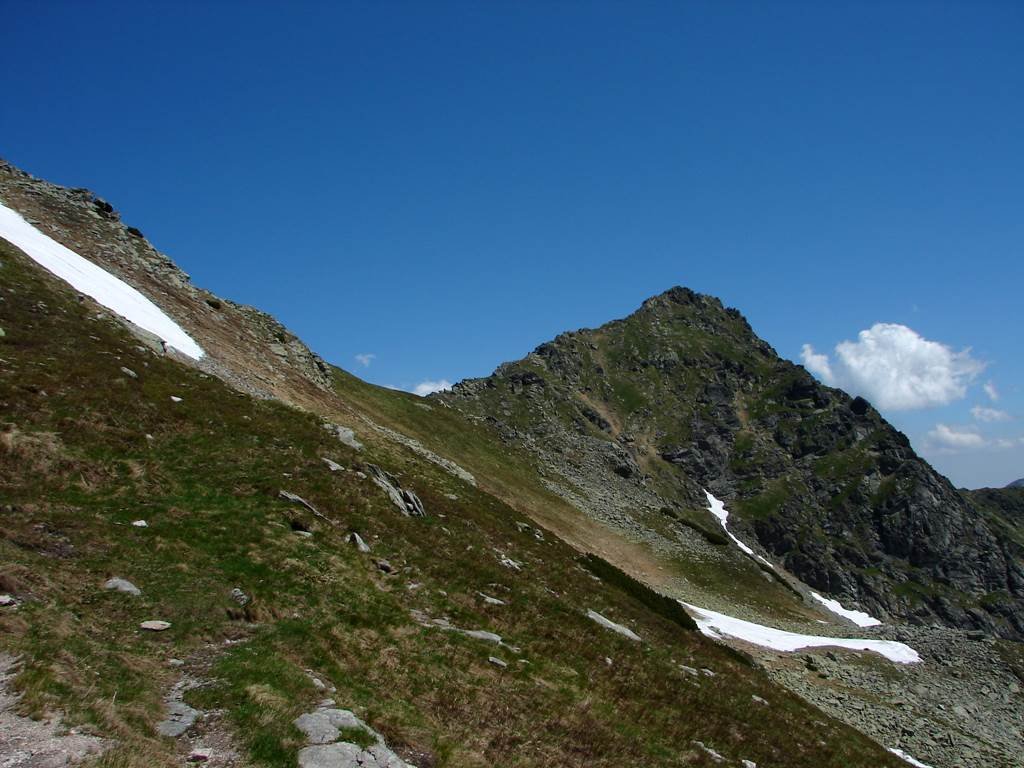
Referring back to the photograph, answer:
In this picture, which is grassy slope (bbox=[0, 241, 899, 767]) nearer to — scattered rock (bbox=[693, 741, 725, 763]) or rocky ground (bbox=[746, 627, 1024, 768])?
scattered rock (bbox=[693, 741, 725, 763])

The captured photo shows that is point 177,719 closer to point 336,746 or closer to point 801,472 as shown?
point 336,746

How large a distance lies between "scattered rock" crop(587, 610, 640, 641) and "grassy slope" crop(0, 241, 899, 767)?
0.88 metres

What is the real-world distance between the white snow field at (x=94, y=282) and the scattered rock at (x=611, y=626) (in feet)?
92.6

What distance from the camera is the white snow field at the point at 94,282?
1455 inches

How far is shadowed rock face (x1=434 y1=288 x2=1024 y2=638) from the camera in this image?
148 metres

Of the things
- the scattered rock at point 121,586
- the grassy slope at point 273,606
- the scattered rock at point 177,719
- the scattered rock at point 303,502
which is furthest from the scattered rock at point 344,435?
the scattered rock at point 177,719

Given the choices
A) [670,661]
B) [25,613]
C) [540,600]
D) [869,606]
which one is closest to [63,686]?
[25,613]

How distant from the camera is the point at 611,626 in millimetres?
24625

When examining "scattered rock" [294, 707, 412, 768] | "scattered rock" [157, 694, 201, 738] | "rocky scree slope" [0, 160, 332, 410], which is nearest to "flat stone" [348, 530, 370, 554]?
"scattered rock" [294, 707, 412, 768]

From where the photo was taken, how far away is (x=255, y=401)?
33.2 m

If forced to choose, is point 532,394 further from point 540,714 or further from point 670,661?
point 540,714

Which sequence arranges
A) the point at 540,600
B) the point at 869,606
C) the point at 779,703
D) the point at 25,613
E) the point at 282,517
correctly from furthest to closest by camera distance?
1. the point at 869,606
2. the point at 779,703
3. the point at 540,600
4. the point at 282,517
5. the point at 25,613

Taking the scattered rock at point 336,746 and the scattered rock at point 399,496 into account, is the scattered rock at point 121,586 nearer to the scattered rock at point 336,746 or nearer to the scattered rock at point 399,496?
the scattered rock at point 336,746

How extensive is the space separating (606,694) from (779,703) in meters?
12.9
